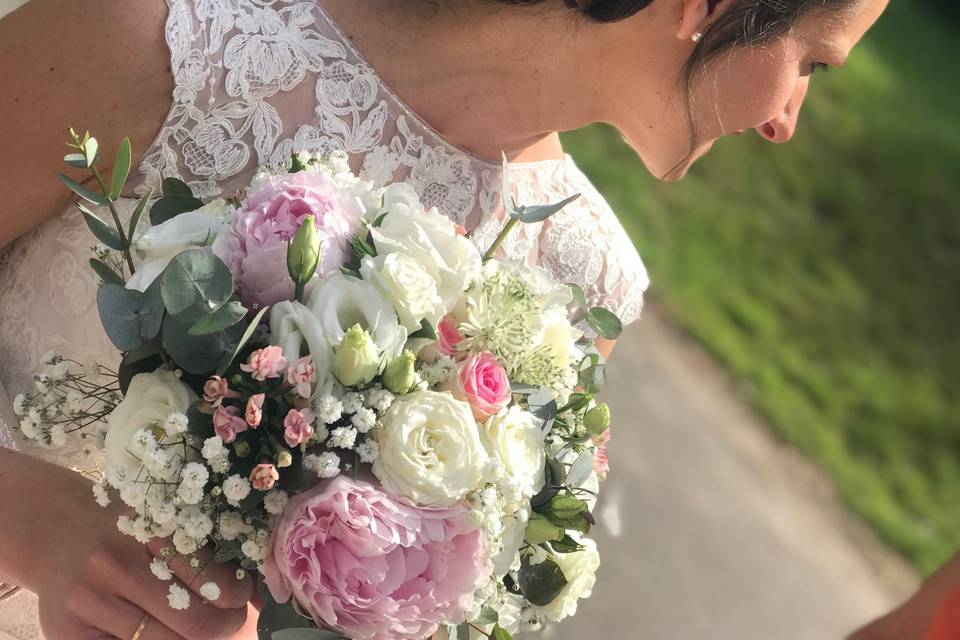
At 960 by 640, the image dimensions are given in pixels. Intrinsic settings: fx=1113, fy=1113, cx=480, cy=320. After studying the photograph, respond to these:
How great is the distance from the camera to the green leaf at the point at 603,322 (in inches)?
68.9

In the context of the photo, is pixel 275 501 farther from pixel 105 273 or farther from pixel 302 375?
pixel 105 273

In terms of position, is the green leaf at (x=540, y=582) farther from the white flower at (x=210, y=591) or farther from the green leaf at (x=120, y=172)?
the green leaf at (x=120, y=172)

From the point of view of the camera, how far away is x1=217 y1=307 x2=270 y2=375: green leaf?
1.36m

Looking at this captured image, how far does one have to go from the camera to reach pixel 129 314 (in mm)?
1431

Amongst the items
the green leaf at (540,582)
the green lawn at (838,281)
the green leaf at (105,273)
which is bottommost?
the green lawn at (838,281)

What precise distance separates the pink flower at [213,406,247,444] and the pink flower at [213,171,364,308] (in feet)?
0.54

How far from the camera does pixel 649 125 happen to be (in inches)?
86.8

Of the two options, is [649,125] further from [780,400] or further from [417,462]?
[780,400]

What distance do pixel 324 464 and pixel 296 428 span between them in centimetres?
6

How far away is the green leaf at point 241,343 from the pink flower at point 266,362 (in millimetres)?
25

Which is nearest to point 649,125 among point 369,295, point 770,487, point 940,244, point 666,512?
point 369,295

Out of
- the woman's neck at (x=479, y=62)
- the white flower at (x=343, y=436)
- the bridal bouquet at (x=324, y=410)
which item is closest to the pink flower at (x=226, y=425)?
the bridal bouquet at (x=324, y=410)

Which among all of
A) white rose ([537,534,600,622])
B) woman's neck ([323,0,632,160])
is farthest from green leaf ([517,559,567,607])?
woman's neck ([323,0,632,160])

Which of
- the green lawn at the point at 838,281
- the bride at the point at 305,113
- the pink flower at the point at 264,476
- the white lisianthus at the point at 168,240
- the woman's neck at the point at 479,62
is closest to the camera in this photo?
the pink flower at the point at 264,476
